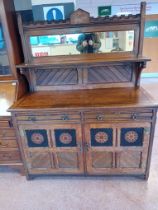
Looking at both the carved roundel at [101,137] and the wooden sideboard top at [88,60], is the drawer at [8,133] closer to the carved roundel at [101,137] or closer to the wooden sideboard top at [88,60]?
the wooden sideboard top at [88,60]

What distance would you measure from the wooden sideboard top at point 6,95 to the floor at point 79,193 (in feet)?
2.73

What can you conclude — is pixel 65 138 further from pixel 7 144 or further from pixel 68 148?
pixel 7 144

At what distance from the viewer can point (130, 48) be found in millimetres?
1856

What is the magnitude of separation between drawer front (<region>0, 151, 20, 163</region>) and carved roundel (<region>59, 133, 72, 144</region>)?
1.79 feet

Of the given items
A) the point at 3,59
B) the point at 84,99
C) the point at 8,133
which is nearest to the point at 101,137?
the point at 84,99

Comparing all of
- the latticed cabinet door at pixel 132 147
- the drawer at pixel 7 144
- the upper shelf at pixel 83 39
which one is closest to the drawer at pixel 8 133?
the drawer at pixel 7 144

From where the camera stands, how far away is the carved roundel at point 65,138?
1.70m

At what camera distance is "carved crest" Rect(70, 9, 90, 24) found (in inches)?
67.4

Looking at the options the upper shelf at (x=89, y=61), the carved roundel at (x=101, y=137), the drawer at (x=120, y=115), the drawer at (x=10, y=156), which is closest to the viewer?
the drawer at (x=120, y=115)

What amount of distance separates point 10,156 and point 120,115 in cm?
126

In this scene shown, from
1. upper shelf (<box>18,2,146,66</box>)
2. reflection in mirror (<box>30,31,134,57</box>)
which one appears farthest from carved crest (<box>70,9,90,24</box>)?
reflection in mirror (<box>30,31,134,57</box>)

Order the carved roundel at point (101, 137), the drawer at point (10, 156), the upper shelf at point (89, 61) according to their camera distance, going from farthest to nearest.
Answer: the drawer at point (10, 156)
the upper shelf at point (89, 61)
the carved roundel at point (101, 137)

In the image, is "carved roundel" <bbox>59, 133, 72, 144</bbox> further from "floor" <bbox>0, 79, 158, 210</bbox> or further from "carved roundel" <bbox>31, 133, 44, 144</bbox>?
"floor" <bbox>0, 79, 158, 210</bbox>

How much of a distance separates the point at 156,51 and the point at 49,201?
5.23 meters
